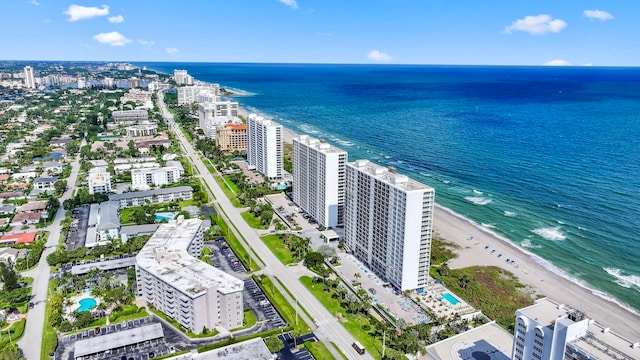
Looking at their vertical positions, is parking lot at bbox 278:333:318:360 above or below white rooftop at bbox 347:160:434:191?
below

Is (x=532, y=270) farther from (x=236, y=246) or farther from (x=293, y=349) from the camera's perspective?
(x=236, y=246)

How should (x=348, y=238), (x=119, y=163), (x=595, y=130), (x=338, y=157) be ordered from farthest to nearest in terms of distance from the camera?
(x=595, y=130), (x=119, y=163), (x=338, y=157), (x=348, y=238)

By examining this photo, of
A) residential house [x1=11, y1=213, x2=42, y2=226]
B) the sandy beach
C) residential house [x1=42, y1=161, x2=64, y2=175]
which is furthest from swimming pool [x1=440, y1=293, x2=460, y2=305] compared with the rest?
residential house [x1=42, y1=161, x2=64, y2=175]

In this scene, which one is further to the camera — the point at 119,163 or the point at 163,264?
the point at 119,163

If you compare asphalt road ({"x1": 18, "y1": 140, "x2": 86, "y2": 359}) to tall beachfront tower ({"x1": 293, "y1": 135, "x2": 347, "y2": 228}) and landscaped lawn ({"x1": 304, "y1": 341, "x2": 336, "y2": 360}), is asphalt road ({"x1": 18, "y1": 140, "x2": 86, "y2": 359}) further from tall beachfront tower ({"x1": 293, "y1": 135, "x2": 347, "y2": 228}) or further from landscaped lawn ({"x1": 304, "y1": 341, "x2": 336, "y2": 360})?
tall beachfront tower ({"x1": 293, "y1": 135, "x2": 347, "y2": 228})

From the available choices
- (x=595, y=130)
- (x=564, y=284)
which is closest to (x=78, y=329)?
(x=564, y=284)

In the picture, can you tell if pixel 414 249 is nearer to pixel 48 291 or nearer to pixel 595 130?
pixel 48 291

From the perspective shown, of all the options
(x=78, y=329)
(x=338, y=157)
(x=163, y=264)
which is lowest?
(x=78, y=329)

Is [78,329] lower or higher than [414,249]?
lower
